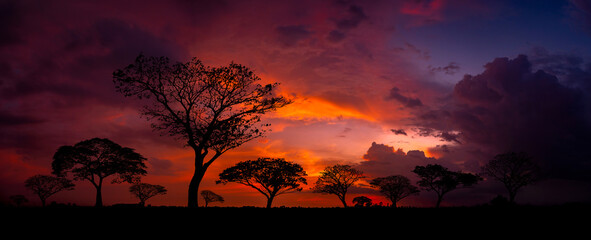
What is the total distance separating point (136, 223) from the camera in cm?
877

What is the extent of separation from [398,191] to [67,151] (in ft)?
277

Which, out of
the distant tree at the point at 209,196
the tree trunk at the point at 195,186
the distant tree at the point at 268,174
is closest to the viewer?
the tree trunk at the point at 195,186

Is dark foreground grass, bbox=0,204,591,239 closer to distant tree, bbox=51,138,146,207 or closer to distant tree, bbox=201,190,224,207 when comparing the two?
distant tree, bbox=51,138,146,207

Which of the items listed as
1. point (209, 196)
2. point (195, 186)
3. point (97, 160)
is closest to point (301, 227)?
point (195, 186)

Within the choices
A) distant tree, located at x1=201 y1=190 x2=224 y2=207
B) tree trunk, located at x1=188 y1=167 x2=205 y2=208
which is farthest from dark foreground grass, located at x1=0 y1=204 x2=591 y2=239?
distant tree, located at x1=201 y1=190 x2=224 y2=207

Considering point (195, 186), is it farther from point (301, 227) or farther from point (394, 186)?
point (394, 186)

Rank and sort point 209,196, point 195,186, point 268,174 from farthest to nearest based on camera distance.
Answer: point 209,196 < point 268,174 < point 195,186

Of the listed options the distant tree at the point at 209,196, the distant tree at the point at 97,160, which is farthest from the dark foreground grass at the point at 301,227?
the distant tree at the point at 209,196

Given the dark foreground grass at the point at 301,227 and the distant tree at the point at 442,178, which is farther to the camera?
the distant tree at the point at 442,178

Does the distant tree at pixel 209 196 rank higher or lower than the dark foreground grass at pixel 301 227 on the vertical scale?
lower

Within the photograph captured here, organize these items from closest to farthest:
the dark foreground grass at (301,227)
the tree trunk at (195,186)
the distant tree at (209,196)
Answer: the dark foreground grass at (301,227), the tree trunk at (195,186), the distant tree at (209,196)

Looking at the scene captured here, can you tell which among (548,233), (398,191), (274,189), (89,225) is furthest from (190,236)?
(398,191)

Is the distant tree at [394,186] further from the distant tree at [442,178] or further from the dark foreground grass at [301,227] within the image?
the dark foreground grass at [301,227]

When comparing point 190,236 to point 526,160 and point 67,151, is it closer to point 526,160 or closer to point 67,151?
point 67,151
